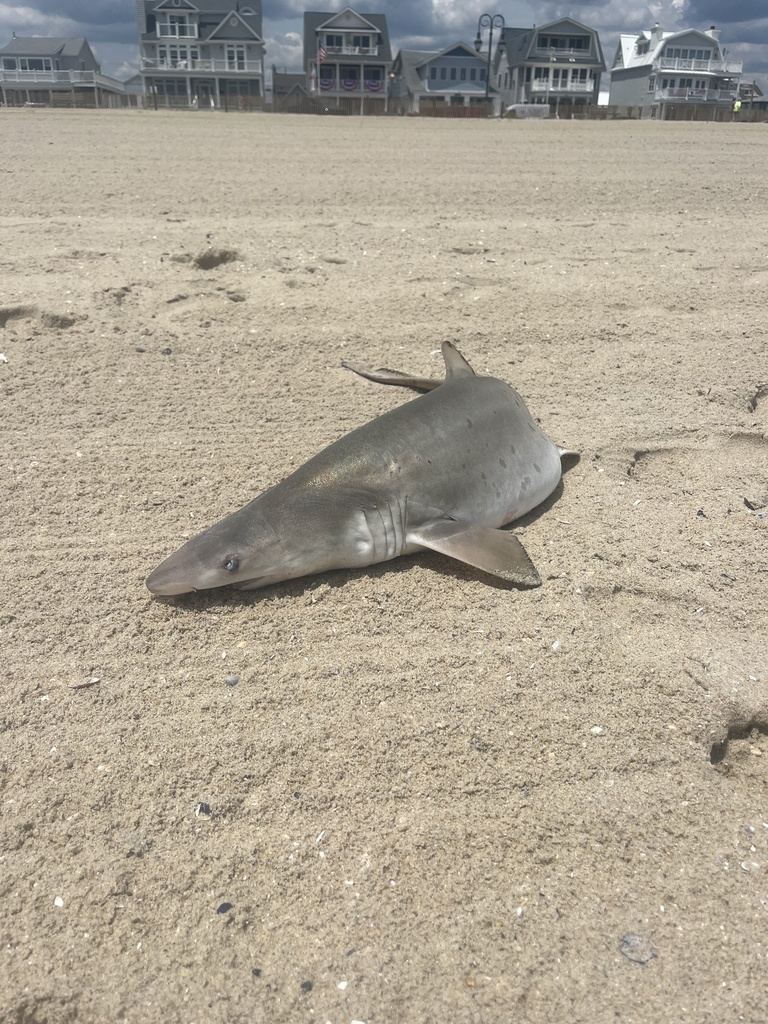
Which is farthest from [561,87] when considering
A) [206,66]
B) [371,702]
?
[371,702]

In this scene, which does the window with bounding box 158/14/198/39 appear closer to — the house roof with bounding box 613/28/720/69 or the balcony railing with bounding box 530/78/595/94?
the balcony railing with bounding box 530/78/595/94

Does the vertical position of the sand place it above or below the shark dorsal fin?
below

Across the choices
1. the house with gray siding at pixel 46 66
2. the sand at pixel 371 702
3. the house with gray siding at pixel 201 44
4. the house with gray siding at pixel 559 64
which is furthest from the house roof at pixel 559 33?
the sand at pixel 371 702

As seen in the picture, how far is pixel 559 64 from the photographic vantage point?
63.2 meters

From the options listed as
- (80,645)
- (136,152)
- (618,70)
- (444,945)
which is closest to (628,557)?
(444,945)

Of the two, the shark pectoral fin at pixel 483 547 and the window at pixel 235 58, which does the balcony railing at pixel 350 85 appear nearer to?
the window at pixel 235 58

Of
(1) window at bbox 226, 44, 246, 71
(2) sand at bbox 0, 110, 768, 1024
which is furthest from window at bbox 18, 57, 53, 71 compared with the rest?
(2) sand at bbox 0, 110, 768, 1024

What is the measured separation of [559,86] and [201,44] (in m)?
30.8

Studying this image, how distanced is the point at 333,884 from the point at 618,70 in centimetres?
8922

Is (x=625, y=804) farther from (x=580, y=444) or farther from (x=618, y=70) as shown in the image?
(x=618, y=70)

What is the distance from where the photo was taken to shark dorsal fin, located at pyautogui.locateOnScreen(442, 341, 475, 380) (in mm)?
4715

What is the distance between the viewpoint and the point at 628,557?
379cm

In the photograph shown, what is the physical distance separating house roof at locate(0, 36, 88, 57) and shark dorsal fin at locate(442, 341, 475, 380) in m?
77.1

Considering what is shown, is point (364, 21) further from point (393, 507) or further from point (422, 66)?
point (393, 507)
